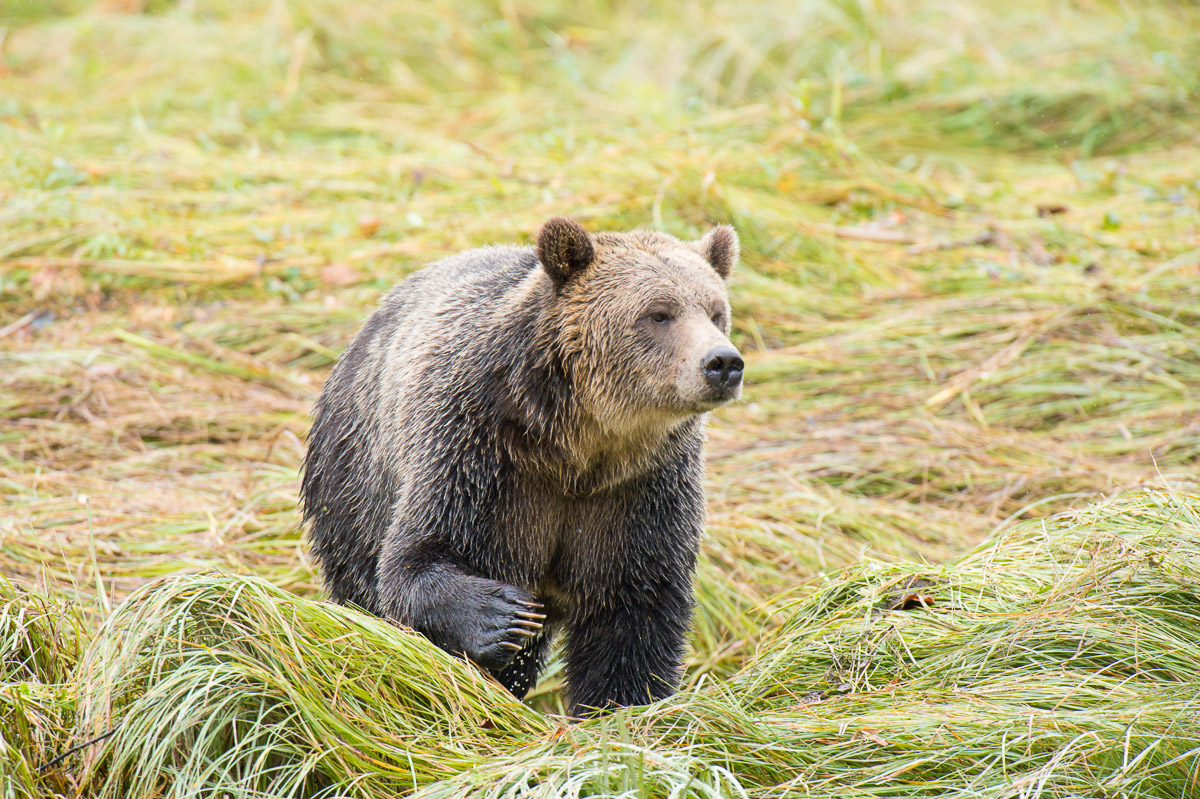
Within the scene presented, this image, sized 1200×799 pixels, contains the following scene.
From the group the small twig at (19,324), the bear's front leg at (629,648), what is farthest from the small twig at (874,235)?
the small twig at (19,324)

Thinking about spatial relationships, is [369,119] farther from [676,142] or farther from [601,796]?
[601,796]

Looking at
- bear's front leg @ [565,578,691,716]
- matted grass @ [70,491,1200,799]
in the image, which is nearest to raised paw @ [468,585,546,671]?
matted grass @ [70,491,1200,799]

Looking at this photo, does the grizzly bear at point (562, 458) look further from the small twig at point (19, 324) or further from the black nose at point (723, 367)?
the small twig at point (19, 324)

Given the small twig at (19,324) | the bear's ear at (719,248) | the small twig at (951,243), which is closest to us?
the bear's ear at (719,248)

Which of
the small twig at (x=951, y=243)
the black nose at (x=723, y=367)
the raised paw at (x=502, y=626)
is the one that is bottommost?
the small twig at (x=951, y=243)

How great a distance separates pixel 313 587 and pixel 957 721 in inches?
142

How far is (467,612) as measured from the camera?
14.8ft

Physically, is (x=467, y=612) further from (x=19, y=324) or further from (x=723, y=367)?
(x=19, y=324)

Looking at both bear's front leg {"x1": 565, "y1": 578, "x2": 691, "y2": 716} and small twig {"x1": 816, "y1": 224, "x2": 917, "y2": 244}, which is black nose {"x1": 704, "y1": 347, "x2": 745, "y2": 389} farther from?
small twig {"x1": 816, "y1": 224, "x2": 917, "y2": 244}

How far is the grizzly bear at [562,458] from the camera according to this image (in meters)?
4.67

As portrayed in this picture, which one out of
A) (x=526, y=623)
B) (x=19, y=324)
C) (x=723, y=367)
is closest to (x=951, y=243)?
(x=723, y=367)

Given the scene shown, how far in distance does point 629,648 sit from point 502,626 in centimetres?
80

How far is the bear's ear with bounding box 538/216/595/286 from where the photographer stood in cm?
473

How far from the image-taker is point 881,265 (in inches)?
384
